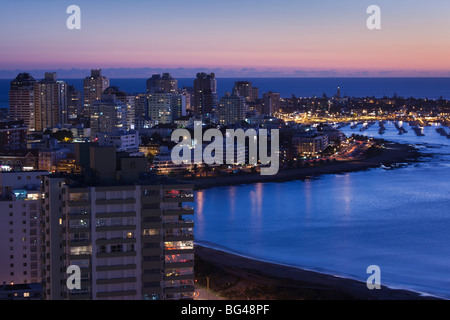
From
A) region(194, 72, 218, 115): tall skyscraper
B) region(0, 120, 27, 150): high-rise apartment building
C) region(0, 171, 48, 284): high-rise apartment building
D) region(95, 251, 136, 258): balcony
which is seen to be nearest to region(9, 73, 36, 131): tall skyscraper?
region(0, 120, 27, 150): high-rise apartment building

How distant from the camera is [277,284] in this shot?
5016 mm

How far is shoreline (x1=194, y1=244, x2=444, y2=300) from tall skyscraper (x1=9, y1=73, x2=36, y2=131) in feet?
42.2

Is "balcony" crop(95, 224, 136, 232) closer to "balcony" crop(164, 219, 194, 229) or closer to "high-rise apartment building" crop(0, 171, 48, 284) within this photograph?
"balcony" crop(164, 219, 194, 229)

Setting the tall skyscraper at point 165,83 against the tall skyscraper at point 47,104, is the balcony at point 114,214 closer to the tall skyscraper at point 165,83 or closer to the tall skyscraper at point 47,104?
the tall skyscraper at point 47,104

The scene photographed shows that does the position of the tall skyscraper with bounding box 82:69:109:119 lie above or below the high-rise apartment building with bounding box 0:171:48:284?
above

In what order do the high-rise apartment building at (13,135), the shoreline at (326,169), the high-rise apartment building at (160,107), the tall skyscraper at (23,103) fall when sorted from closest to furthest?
the shoreline at (326,169)
the high-rise apartment building at (13,135)
the tall skyscraper at (23,103)
the high-rise apartment building at (160,107)

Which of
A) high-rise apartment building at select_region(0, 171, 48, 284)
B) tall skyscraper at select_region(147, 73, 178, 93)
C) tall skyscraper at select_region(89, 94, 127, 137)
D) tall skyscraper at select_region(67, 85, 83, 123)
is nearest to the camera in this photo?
high-rise apartment building at select_region(0, 171, 48, 284)

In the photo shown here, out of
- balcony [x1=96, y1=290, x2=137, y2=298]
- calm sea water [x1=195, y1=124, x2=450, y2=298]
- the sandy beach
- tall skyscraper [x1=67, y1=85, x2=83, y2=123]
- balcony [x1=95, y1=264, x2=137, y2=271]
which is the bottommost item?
calm sea water [x1=195, y1=124, x2=450, y2=298]

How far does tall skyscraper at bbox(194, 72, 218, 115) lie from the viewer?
2366 centimetres

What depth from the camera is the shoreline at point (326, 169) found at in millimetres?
11883

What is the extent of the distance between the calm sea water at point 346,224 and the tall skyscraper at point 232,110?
8.80m

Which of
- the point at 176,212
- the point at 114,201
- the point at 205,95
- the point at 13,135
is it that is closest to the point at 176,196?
the point at 176,212

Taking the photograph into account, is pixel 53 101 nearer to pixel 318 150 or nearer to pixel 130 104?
pixel 130 104

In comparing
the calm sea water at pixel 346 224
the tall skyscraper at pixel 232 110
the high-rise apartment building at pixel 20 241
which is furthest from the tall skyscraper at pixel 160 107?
the high-rise apartment building at pixel 20 241
